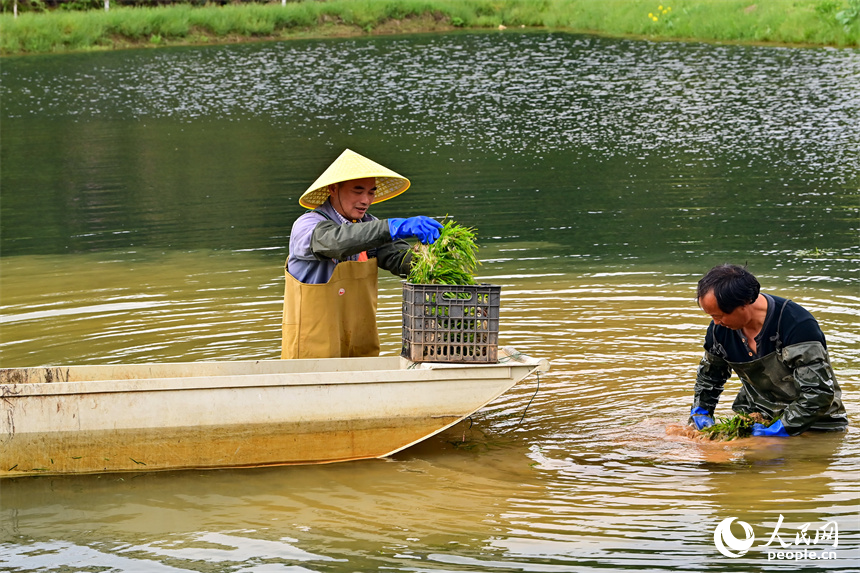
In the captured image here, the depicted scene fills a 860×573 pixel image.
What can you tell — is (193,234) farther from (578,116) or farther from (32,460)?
(578,116)

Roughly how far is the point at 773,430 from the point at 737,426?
0.23 metres

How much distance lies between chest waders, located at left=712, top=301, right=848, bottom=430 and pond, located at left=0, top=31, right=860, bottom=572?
263 millimetres

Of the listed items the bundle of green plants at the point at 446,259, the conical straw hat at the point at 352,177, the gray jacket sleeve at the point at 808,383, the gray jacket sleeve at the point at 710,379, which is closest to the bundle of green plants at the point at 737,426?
the gray jacket sleeve at the point at 710,379

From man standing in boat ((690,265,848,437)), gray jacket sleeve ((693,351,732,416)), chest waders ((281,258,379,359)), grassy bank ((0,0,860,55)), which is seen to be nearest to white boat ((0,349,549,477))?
chest waders ((281,258,379,359))

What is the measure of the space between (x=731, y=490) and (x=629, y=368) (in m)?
2.50

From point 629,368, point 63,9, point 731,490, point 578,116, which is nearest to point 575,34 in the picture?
point 578,116

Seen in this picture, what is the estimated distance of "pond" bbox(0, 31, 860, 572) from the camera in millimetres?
5602

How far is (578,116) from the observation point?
2334cm

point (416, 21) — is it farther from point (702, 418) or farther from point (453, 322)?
point (702, 418)

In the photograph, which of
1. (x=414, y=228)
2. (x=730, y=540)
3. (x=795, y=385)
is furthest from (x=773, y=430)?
(x=414, y=228)

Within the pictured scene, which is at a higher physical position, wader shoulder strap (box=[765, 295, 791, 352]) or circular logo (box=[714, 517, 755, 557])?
wader shoulder strap (box=[765, 295, 791, 352])

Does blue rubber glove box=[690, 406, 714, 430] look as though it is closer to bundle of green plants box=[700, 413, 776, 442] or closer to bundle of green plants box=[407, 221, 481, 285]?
bundle of green plants box=[700, 413, 776, 442]

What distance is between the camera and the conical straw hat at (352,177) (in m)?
6.57

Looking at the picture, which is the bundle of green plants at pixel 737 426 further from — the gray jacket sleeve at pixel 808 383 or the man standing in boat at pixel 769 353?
the gray jacket sleeve at pixel 808 383
